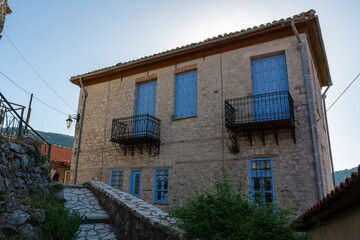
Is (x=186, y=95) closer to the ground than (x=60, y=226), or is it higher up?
higher up

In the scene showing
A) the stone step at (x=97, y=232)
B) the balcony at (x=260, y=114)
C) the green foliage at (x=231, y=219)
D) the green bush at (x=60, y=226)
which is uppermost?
the balcony at (x=260, y=114)

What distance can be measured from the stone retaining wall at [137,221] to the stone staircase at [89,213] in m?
0.17

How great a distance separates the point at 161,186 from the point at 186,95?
3.69 meters

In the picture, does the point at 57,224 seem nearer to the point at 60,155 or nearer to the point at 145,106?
the point at 145,106

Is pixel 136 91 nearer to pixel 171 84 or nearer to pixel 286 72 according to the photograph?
pixel 171 84

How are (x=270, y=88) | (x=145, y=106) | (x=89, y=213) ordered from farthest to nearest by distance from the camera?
(x=145, y=106), (x=270, y=88), (x=89, y=213)

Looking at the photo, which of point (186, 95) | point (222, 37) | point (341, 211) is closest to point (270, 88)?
point (222, 37)

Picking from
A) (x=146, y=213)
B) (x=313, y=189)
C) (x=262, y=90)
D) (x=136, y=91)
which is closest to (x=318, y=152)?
(x=313, y=189)

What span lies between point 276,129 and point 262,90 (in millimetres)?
1587

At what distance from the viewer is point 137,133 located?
11.6 metres

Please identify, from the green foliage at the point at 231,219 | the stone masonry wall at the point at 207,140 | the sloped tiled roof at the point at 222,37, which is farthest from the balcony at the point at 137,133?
the green foliage at the point at 231,219

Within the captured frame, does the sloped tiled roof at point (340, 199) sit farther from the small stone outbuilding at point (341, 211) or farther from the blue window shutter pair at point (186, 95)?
the blue window shutter pair at point (186, 95)

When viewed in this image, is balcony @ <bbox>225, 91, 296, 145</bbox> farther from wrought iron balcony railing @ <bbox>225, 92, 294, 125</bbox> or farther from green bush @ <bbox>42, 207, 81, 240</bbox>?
green bush @ <bbox>42, 207, 81, 240</bbox>

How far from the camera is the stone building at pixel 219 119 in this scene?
8984 millimetres
